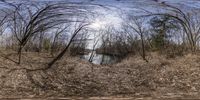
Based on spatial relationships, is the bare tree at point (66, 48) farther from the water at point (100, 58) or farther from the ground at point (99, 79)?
the water at point (100, 58)

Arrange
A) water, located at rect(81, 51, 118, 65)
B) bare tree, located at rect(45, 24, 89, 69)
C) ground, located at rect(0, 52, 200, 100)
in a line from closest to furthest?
ground, located at rect(0, 52, 200, 100) < bare tree, located at rect(45, 24, 89, 69) < water, located at rect(81, 51, 118, 65)

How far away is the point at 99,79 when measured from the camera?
2023 cm

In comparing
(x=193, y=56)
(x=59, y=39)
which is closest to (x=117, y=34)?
(x=59, y=39)

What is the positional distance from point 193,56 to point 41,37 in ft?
37.5

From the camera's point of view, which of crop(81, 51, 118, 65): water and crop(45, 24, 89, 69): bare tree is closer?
crop(45, 24, 89, 69): bare tree

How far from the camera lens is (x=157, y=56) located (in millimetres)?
26250

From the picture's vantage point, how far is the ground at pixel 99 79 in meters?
17.3

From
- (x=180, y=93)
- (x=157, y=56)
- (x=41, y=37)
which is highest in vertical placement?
(x=41, y=37)

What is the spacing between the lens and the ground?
681 inches

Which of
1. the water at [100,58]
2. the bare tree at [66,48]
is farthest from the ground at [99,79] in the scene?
the water at [100,58]

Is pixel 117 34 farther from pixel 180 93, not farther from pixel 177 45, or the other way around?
pixel 180 93

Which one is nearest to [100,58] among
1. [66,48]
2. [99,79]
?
[66,48]

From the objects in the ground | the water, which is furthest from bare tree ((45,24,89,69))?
the water

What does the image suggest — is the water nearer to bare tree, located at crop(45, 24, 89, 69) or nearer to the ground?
bare tree, located at crop(45, 24, 89, 69)
